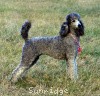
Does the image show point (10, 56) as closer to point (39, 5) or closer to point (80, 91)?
point (80, 91)

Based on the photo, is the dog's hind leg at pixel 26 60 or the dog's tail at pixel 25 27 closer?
the dog's tail at pixel 25 27

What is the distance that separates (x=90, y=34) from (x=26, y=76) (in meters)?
4.43

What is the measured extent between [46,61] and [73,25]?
1.82 m

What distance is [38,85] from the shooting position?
6.12 metres

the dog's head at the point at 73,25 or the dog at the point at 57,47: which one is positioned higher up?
the dog's head at the point at 73,25

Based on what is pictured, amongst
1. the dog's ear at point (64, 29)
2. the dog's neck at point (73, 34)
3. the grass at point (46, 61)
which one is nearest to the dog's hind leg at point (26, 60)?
the grass at point (46, 61)

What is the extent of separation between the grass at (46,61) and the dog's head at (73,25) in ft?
2.73

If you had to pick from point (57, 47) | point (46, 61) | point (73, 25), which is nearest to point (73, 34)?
point (73, 25)

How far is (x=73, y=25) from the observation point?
6.05 meters

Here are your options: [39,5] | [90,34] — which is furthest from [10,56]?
[39,5]

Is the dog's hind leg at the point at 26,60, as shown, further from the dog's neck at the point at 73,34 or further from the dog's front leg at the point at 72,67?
the dog's neck at the point at 73,34

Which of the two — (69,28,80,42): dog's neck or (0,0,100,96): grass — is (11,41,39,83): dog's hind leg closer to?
(0,0,100,96): grass

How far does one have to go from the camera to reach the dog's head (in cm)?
600

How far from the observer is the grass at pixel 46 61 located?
19.6 feet
